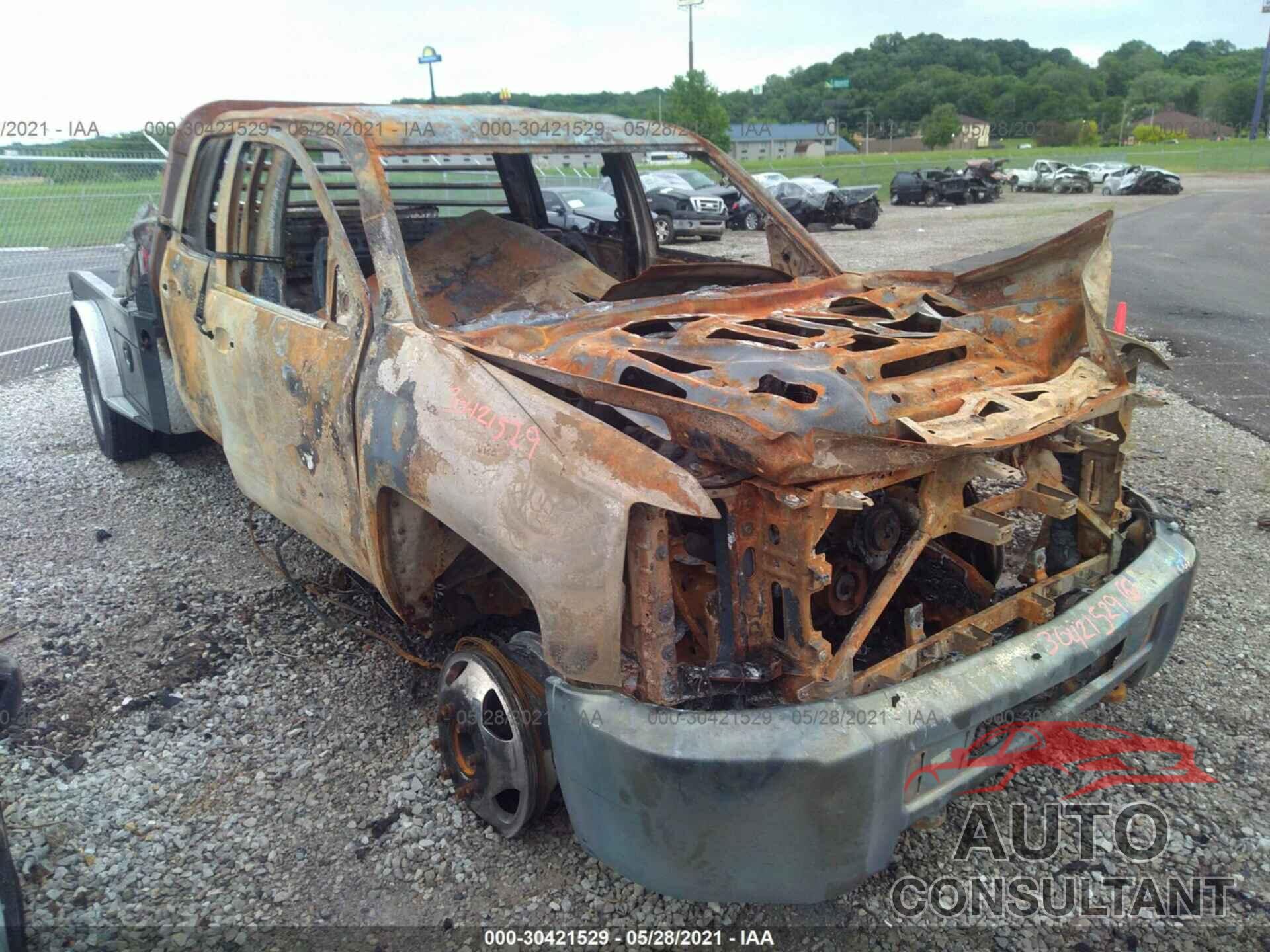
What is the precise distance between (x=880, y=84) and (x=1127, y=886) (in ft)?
307

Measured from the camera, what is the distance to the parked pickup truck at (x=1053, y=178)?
3262 cm

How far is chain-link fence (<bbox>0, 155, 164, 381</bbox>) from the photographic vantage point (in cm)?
1092

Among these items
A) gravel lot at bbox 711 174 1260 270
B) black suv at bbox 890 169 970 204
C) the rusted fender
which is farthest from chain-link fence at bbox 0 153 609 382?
black suv at bbox 890 169 970 204

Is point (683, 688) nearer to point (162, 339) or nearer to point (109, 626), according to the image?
point (109, 626)

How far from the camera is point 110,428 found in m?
5.59

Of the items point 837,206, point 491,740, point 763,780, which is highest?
point 837,206

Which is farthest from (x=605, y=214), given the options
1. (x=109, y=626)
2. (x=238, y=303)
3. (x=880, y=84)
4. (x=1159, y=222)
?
(x=880, y=84)

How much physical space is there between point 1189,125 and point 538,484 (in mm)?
89489

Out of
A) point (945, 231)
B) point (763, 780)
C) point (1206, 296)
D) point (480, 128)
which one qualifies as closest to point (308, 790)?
point (763, 780)

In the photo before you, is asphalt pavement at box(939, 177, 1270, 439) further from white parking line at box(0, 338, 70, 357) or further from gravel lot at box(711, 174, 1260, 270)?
white parking line at box(0, 338, 70, 357)

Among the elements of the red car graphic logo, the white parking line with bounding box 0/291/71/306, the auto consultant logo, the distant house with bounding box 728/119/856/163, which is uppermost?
the distant house with bounding box 728/119/856/163

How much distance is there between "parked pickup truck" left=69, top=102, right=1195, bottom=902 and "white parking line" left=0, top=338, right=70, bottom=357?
22.8 ft

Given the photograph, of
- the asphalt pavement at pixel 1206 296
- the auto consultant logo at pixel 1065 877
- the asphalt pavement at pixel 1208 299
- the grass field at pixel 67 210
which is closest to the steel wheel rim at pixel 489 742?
the auto consultant logo at pixel 1065 877

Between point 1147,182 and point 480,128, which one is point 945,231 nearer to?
point 1147,182
